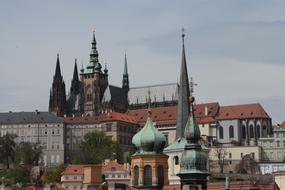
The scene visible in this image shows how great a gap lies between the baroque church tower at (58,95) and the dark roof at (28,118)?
11958 mm

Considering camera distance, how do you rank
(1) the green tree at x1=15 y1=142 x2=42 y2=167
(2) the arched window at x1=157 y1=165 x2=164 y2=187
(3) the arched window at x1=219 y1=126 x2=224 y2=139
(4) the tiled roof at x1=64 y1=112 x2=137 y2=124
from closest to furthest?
(2) the arched window at x1=157 y1=165 x2=164 y2=187, (1) the green tree at x1=15 y1=142 x2=42 y2=167, (3) the arched window at x1=219 y1=126 x2=224 y2=139, (4) the tiled roof at x1=64 y1=112 x2=137 y2=124

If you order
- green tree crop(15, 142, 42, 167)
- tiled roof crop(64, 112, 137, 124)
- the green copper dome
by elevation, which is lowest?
the green copper dome

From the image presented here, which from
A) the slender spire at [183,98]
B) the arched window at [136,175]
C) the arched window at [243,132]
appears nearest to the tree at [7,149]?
the arched window at [243,132]

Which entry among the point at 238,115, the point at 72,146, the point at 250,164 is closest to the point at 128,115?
the point at 72,146

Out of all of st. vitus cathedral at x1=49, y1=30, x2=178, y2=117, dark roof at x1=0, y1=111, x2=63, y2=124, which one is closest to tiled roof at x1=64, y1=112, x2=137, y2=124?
dark roof at x1=0, y1=111, x2=63, y2=124

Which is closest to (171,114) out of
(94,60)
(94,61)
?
(94,61)

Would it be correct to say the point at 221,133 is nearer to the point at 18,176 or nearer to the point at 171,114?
the point at 171,114

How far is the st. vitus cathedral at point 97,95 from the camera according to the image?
18562 cm

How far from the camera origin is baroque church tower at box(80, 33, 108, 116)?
18629cm

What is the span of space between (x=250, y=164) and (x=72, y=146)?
163ft

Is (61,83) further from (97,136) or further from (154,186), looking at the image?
(154,186)

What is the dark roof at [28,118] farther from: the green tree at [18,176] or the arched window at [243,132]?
the arched window at [243,132]

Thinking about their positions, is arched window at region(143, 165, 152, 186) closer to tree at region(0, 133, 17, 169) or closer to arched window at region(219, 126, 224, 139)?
tree at region(0, 133, 17, 169)

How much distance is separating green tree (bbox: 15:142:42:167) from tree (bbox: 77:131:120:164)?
34.6 feet
